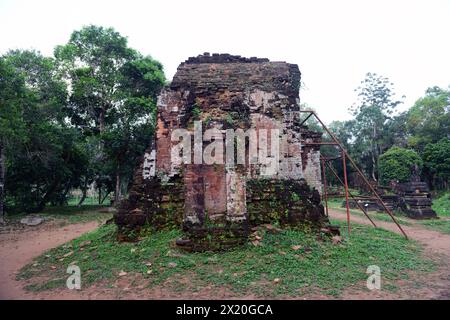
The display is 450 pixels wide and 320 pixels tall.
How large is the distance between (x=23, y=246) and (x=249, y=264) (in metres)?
8.37

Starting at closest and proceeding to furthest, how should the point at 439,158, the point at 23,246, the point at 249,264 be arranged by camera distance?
the point at 249,264, the point at 23,246, the point at 439,158

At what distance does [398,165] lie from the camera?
19.7 metres

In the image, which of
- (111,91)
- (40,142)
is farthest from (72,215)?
(111,91)

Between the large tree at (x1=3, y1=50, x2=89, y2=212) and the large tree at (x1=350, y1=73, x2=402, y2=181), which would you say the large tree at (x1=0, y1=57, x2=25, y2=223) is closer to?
the large tree at (x1=3, y1=50, x2=89, y2=212)

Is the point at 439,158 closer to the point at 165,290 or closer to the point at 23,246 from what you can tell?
the point at 165,290

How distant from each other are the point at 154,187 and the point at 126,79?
47.5ft

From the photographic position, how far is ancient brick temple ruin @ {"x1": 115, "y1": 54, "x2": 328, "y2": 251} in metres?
6.83

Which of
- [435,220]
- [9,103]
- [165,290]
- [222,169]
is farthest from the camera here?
[435,220]

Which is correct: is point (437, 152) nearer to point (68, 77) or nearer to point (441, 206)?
point (441, 206)

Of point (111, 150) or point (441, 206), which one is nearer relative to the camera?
point (441, 206)

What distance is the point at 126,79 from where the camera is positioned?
19.9 metres

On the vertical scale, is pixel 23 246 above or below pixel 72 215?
below

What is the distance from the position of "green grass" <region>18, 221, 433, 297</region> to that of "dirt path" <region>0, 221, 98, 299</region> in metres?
0.32
